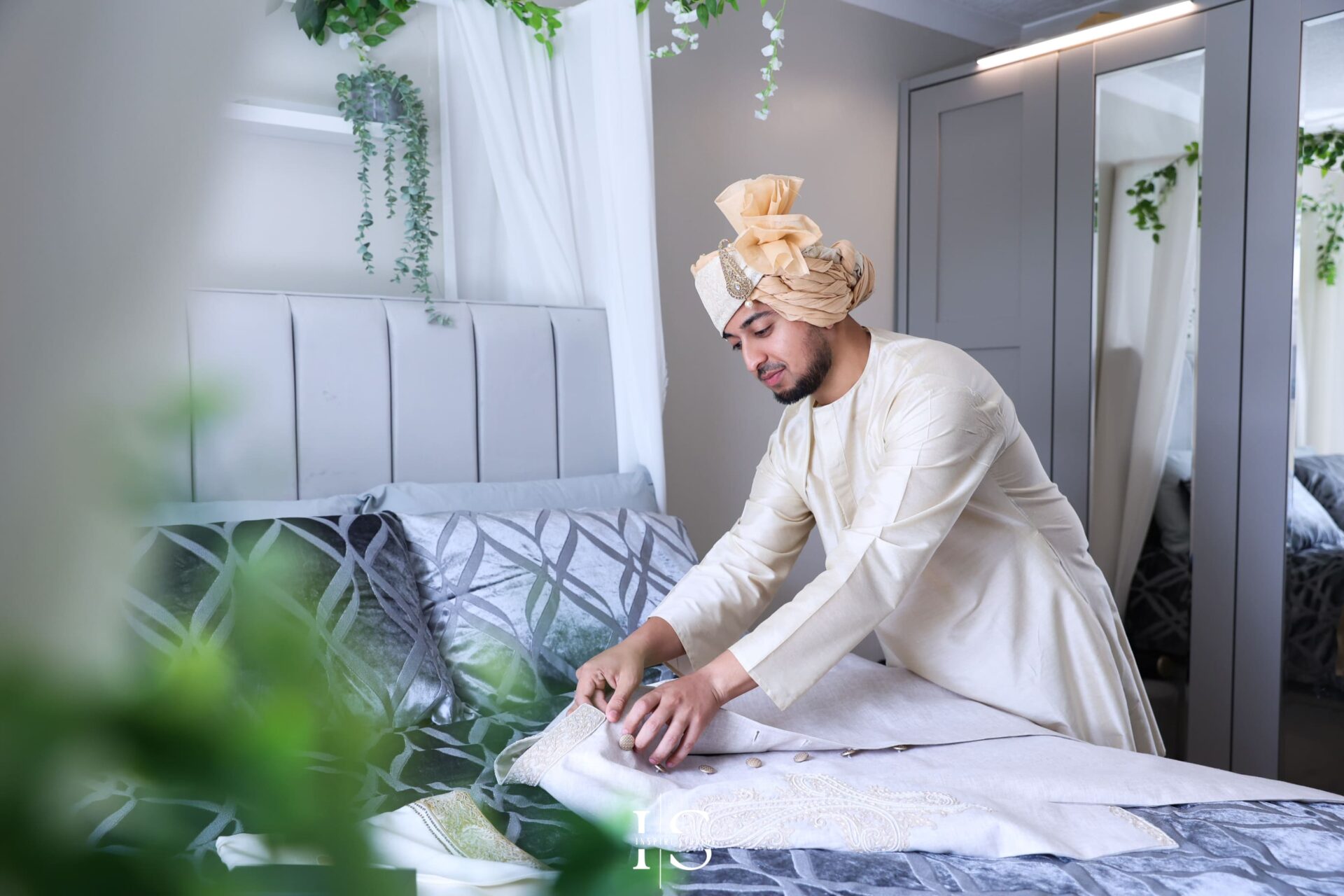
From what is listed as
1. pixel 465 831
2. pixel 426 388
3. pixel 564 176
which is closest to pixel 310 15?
pixel 564 176

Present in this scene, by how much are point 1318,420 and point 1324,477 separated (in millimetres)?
173

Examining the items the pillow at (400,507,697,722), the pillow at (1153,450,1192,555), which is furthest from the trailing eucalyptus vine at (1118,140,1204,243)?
the pillow at (400,507,697,722)

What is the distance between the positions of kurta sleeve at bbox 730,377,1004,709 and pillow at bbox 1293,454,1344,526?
178 centimetres

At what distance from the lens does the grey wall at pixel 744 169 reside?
346 cm

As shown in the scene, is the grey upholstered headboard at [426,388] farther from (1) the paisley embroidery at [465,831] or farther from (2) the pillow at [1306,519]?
(2) the pillow at [1306,519]

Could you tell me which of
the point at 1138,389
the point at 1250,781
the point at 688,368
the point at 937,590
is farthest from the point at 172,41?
the point at 1138,389

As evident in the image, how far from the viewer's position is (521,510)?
2453 mm

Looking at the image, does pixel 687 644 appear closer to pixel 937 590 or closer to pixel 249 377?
pixel 937 590

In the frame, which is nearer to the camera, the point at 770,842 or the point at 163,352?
the point at 163,352

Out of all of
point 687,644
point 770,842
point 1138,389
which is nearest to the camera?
point 770,842

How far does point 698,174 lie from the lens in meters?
3.51

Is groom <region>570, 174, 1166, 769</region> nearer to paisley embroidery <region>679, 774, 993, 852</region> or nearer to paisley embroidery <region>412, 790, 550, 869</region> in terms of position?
paisley embroidery <region>679, 774, 993, 852</region>

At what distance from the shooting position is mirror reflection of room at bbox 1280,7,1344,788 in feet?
9.90

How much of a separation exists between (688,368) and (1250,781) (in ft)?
7.59
